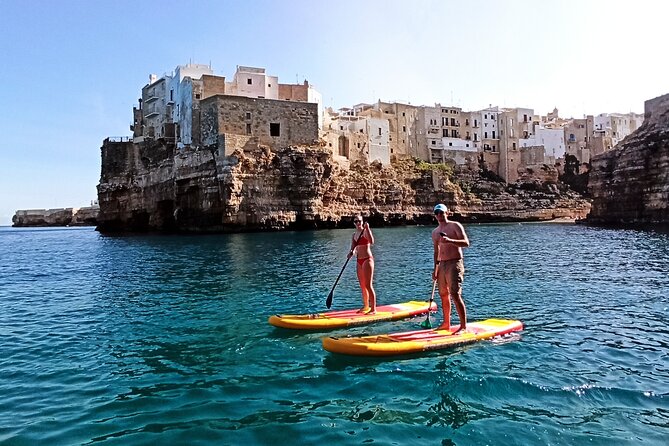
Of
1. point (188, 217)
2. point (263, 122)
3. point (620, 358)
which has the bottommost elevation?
point (620, 358)

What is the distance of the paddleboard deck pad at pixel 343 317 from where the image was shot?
10.7 m

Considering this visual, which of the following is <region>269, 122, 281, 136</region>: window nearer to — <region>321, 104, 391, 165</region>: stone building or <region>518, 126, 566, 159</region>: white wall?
<region>321, 104, 391, 165</region>: stone building

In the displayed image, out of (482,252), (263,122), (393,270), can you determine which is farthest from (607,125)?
(393,270)

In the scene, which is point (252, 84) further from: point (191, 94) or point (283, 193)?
point (283, 193)

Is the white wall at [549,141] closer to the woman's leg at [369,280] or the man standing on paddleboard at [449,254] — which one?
the woman's leg at [369,280]

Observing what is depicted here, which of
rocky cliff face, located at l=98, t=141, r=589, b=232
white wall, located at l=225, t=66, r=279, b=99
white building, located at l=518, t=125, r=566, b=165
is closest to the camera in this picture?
rocky cliff face, located at l=98, t=141, r=589, b=232

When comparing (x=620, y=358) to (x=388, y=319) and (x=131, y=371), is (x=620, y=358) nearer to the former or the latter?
(x=388, y=319)

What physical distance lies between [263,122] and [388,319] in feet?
139

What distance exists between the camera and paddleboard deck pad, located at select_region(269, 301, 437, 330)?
35.0ft

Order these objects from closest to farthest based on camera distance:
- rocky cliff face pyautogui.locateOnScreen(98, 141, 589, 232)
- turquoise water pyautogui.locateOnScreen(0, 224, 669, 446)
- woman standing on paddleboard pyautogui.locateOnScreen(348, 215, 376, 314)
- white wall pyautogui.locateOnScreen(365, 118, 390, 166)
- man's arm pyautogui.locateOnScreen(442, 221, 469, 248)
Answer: turquoise water pyautogui.locateOnScreen(0, 224, 669, 446) → man's arm pyautogui.locateOnScreen(442, 221, 469, 248) → woman standing on paddleboard pyautogui.locateOnScreen(348, 215, 376, 314) → rocky cliff face pyautogui.locateOnScreen(98, 141, 589, 232) → white wall pyautogui.locateOnScreen(365, 118, 390, 166)

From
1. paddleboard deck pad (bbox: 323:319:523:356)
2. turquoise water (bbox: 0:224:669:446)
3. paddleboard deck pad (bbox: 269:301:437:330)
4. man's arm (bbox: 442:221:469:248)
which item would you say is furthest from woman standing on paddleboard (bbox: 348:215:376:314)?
man's arm (bbox: 442:221:469:248)

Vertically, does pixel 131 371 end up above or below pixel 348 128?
below

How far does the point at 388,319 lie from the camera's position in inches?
453

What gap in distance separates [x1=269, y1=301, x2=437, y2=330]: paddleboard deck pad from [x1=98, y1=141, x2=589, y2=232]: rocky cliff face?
121 feet
